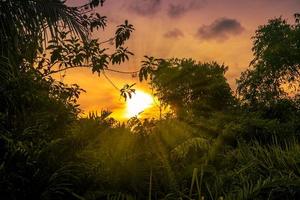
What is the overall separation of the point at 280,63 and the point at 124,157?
28.6 m

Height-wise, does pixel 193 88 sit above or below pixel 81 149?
above

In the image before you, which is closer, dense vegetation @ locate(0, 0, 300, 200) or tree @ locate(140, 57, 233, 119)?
dense vegetation @ locate(0, 0, 300, 200)

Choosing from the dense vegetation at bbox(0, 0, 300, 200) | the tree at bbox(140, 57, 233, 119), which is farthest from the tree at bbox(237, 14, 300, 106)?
the dense vegetation at bbox(0, 0, 300, 200)

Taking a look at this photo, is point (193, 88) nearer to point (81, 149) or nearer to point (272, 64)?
point (272, 64)

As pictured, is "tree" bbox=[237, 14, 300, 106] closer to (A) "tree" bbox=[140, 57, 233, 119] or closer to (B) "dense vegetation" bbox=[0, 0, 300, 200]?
(A) "tree" bbox=[140, 57, 233, 119]

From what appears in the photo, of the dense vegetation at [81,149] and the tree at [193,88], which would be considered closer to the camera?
the dense vegetation at [81,149]

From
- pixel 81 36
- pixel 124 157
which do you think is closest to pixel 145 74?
pixel 124 157

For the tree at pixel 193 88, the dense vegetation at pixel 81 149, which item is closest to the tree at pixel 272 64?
the tree at pixel 193 88

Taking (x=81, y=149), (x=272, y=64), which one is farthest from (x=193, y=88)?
(x=81, y=149)

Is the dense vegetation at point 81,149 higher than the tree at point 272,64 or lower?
lower

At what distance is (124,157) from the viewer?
7945mm

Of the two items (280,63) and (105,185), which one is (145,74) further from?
(280,63)

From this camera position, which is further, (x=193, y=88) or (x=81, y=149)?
(x=193, y=88)

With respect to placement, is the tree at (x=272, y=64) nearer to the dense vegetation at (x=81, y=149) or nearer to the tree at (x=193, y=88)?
the tree at (x=193, y=88)
